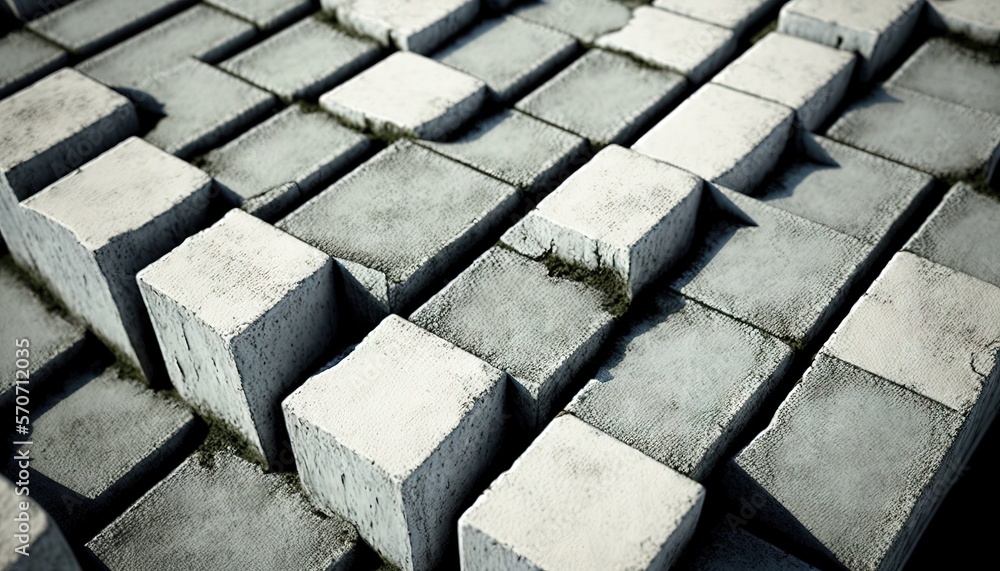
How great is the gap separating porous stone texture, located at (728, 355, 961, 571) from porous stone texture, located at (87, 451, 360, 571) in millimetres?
1052

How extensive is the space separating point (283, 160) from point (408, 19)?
0.87 meters

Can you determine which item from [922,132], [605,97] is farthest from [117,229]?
[922,132]

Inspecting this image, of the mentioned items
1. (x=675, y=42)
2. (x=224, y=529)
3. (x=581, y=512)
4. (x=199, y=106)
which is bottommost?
(x=224, y=529)

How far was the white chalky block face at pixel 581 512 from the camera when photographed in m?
1.81

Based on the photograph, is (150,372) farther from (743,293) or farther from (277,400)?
(743,293)

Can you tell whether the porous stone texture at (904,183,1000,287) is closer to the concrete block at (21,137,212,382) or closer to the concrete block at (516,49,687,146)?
the concrete block at (516,49,687,146)

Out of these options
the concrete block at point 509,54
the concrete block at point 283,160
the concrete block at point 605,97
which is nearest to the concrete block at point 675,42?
the concrete block at point 605,97

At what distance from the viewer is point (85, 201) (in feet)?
8.21

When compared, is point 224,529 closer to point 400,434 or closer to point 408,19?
point 400,434

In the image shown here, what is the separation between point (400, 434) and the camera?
6.49 feet

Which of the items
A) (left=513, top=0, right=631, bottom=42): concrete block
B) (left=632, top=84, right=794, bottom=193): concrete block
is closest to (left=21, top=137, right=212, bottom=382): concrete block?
(left=632, top=84, right=794, bottom=193): concrete block

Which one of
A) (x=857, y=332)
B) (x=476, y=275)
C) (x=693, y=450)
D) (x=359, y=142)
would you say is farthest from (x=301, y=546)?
(x=857, y=332)

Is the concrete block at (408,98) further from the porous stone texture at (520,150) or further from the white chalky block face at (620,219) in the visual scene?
the white chalky block face at (620,219)

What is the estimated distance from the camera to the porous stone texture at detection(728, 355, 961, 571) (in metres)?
2.03
